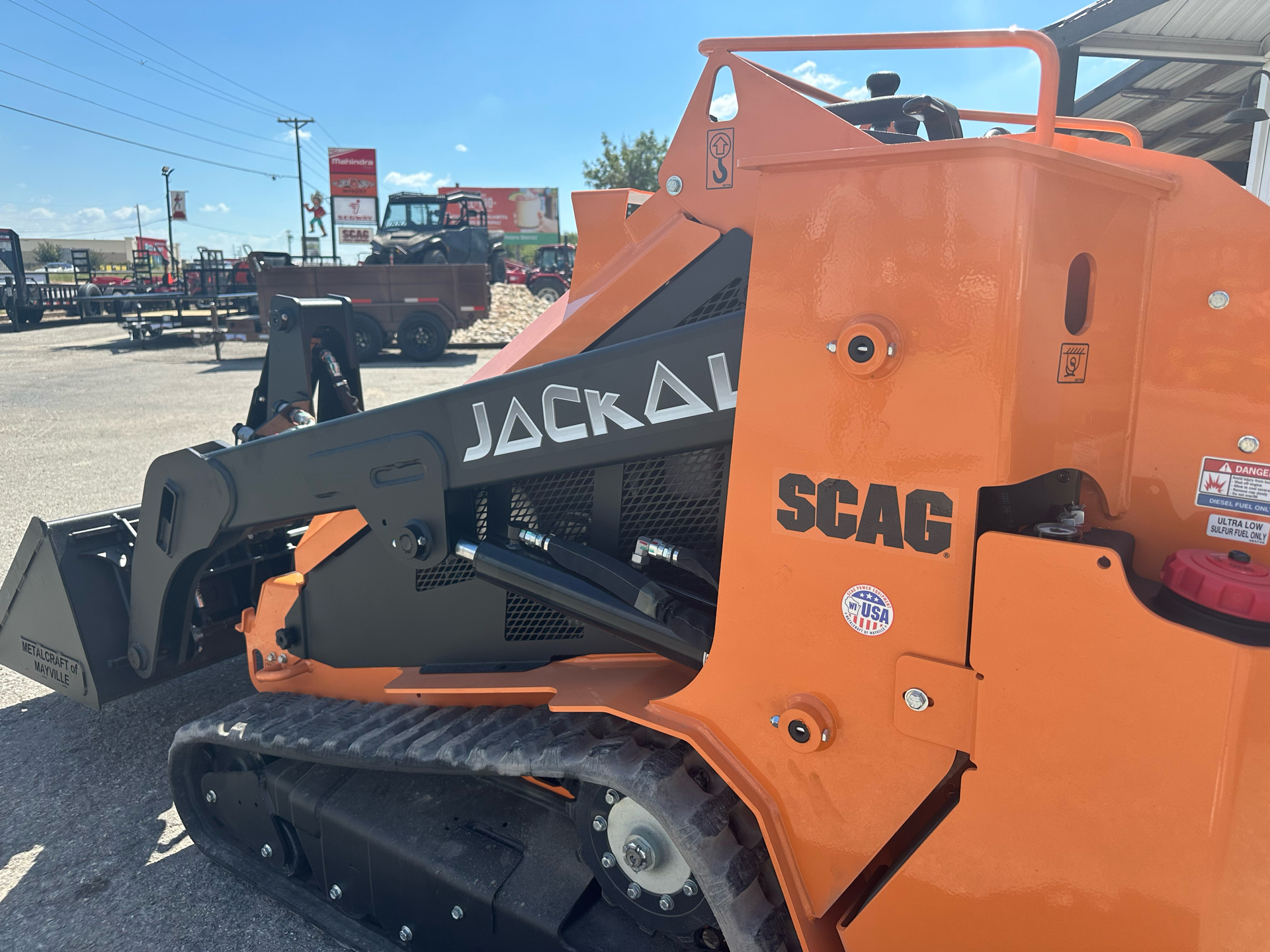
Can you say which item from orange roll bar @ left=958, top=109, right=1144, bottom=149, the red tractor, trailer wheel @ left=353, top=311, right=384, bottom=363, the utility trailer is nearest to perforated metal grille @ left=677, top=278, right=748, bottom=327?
orange roll bar @ left=958, top=109, right=1144, bottom=149

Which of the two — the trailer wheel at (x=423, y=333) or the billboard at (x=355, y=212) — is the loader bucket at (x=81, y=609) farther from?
the billboard at (x=355, y=212)

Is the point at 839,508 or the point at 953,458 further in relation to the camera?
the point at 839,508

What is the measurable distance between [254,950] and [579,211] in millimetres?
2455

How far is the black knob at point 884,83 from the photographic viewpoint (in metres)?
2.21

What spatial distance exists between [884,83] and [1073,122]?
0.51m

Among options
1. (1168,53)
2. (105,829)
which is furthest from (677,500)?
(1168,53)

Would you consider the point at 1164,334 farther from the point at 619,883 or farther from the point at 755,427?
the point at 619,883

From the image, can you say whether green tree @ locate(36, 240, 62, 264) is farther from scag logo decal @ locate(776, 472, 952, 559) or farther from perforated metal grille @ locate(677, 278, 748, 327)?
scag logo decal @ locate(776, 472, 952, 559)

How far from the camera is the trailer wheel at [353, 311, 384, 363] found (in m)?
16.7

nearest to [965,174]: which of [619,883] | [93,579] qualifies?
[619,883]

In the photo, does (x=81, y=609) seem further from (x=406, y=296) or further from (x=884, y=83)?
(x=406, y=296)

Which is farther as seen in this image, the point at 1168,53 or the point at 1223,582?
the point at 1168,53

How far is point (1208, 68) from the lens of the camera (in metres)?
7.03

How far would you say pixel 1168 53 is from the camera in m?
6.20
